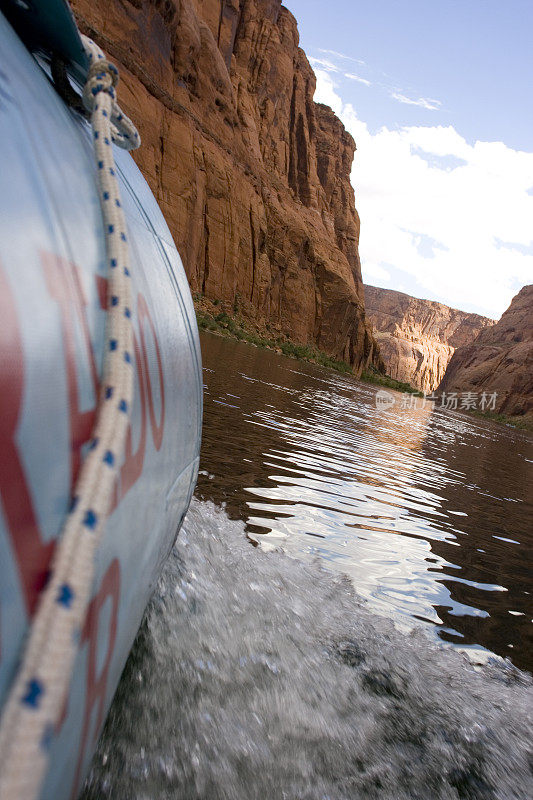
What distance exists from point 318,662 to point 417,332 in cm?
13057

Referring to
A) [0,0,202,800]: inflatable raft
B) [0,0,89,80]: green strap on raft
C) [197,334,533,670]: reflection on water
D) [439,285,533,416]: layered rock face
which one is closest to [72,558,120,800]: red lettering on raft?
[0,0,202,800]: inflatable raft

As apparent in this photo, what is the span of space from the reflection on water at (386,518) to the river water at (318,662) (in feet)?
0.06

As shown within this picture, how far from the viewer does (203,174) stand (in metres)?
Answer: 34.0

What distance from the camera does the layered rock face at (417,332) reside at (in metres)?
117

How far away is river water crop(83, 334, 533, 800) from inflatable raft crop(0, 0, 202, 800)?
0.39m

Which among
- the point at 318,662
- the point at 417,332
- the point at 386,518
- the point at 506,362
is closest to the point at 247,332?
the point at 386,518

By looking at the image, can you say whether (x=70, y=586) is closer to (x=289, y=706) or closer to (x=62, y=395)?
(x=62, y=395)

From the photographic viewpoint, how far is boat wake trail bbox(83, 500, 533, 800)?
1.11 m

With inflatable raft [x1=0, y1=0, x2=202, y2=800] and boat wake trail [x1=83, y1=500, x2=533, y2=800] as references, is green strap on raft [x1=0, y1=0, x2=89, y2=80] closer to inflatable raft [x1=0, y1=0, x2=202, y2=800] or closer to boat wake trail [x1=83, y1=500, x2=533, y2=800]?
inflatable raft [x1=0, y1=0, x2=202, y2=800]

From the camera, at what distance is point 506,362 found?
6294cm

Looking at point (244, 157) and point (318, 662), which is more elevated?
point (244, 157)

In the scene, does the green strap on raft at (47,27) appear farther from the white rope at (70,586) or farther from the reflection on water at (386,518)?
the reflection on water at (386,518)

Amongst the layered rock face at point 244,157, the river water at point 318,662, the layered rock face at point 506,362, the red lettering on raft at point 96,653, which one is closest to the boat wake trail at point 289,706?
the river water at point 318,662

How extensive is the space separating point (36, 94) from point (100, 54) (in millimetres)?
359
